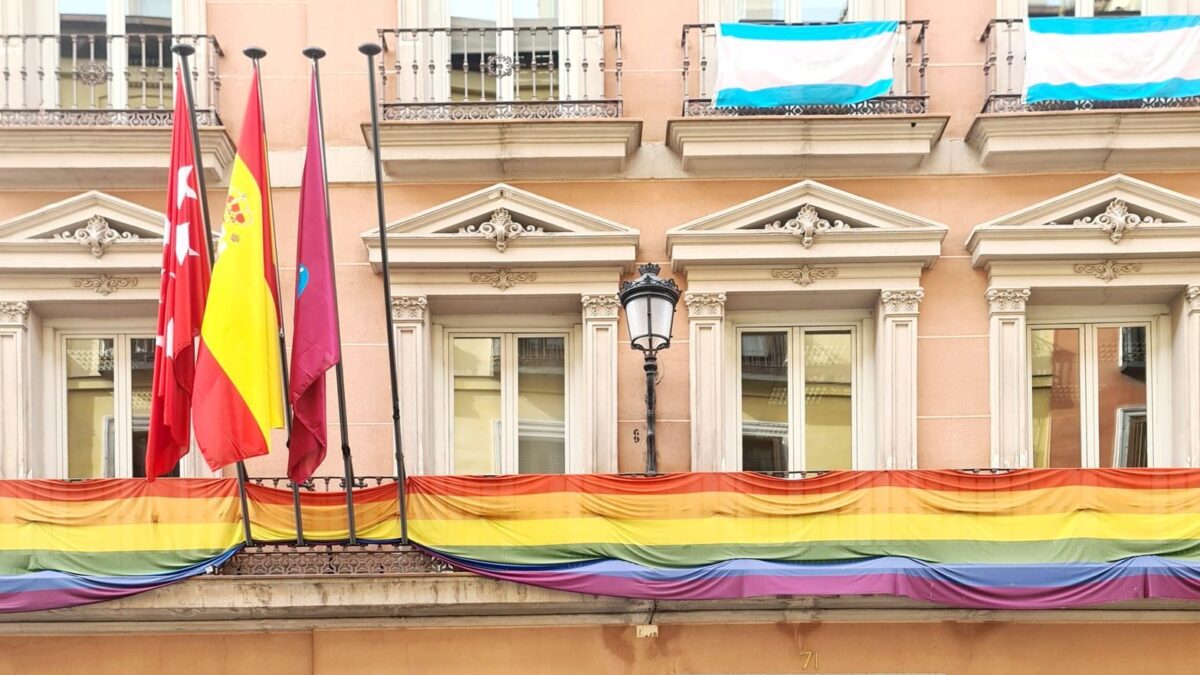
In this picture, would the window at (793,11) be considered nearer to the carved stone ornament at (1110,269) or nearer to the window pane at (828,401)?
the window pane at (828,401)

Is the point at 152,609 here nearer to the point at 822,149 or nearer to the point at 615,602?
the point at 615,602

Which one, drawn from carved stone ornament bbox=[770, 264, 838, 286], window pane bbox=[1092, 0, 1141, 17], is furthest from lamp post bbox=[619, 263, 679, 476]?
window pane bbox=[1092, 0, 1141, 17]

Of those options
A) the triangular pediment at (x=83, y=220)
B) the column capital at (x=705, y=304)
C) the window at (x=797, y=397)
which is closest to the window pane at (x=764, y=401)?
the window at (x=797, y=397)

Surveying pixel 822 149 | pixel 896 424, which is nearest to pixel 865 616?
pixel 896 424

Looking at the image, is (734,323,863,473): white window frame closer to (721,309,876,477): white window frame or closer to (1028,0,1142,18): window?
(721,309,876,477): white window frame

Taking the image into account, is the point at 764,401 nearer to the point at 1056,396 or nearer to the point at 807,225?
the point at 807,225

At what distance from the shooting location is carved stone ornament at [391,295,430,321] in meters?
12.0

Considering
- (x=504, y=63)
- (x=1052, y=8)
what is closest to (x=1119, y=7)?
(x=1052, y=8)

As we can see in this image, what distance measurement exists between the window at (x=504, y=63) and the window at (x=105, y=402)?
4.30 meters

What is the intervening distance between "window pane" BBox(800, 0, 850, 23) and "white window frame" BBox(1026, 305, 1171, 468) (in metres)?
3.68

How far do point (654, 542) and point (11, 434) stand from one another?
21.1 ft

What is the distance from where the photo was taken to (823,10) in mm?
12711

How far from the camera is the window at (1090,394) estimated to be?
40.0ft

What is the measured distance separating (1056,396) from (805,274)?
2.93 m
